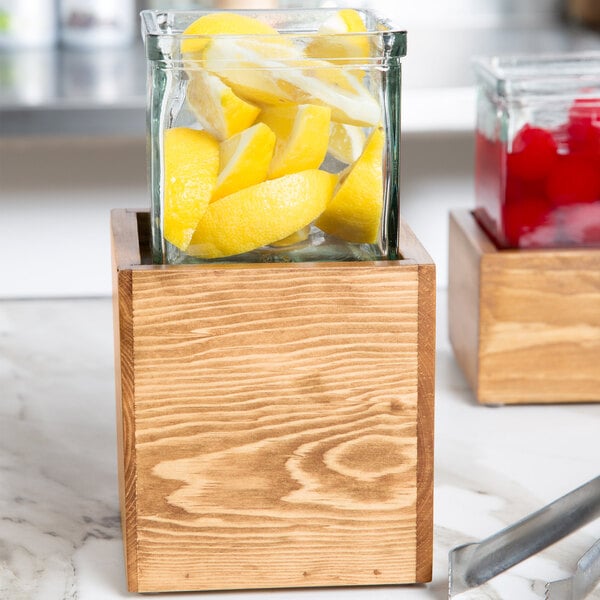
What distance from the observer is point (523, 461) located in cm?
71

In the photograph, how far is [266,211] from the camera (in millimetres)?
538

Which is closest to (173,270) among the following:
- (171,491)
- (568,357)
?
(171,491)

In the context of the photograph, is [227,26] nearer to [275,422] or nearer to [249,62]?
[249,62]

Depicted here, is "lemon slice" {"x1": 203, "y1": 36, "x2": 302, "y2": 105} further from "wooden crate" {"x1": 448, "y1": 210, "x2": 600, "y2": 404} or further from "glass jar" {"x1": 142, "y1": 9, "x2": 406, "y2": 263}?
"wooden crate" {"x1": 448, "y1": 210, "x2": 600, "y2": 404}

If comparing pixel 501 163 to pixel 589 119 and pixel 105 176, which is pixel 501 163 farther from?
pixel 105 176

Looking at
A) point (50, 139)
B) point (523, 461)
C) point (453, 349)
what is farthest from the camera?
point (50, 139)

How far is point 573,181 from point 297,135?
0.30 metres

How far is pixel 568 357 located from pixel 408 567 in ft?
0.86

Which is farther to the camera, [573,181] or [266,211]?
[573,181]

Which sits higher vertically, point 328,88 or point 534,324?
point 328,88

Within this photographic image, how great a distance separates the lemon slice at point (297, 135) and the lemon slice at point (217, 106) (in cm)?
1

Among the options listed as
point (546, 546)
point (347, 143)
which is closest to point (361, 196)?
point (347, 143)

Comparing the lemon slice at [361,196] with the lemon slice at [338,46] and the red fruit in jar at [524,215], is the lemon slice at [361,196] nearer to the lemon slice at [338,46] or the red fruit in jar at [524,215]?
the lemon slice at [338,46]

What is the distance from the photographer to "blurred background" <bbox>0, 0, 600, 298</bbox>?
3.37 feet
